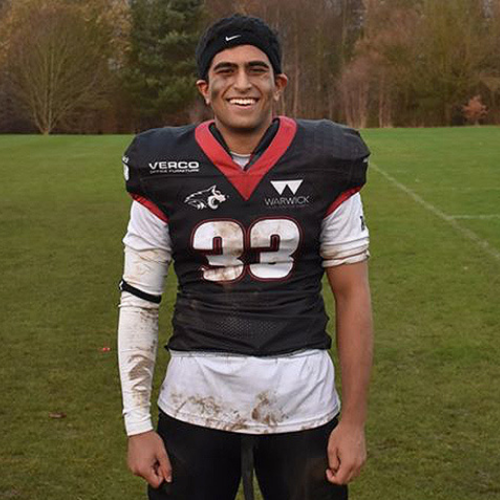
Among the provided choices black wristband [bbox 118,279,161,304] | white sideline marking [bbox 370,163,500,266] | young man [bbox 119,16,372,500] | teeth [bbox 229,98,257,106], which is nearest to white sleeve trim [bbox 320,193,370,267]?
young man [bbox 119,16,372,500]

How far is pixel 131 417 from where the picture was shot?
2.68m

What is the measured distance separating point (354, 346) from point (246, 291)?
1.10 ft

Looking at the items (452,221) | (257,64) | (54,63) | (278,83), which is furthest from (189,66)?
(257,64)

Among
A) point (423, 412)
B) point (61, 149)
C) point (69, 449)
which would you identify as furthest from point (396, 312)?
point (61, 149)

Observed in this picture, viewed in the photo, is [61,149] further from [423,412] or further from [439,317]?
[423,412]

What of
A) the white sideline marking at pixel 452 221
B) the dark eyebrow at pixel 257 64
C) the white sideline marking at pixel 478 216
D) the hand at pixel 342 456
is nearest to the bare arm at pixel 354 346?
the hand at pixel 342 456

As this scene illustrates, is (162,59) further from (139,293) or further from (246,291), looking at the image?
(246,291)

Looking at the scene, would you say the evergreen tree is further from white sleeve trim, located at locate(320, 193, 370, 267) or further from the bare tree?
white sleeve trim, located at locate(320, 193, 370, 267)

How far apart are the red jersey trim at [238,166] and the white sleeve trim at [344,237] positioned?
216 mm

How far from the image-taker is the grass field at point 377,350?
4.91 m

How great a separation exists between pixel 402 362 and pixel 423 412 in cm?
100

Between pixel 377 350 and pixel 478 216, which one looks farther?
pixel 478 216

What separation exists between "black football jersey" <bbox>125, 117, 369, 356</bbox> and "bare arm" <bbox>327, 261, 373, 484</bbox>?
0.24ft

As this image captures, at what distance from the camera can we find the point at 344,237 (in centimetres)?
268
